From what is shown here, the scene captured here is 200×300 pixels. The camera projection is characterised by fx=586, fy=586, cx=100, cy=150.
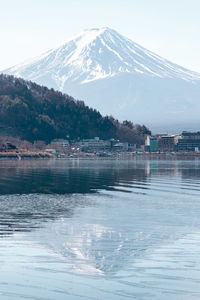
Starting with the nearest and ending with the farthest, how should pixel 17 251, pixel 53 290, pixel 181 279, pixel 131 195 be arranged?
pixel 53 290, pixel 181 279, pixel 17 251, pixel 131 195

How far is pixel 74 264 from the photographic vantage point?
20.8m

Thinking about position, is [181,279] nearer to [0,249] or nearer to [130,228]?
[0,249]

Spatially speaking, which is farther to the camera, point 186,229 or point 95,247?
point 186,229

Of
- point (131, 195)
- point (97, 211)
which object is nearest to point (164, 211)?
point (97, 211)

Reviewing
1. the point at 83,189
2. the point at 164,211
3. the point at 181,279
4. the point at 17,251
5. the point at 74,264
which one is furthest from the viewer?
the point at 83,189

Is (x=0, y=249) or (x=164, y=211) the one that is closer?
(x=0, y=249)

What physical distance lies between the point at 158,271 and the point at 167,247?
4.20 m

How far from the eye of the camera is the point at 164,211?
3734 cm

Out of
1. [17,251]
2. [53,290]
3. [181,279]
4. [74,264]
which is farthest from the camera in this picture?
[17,251]

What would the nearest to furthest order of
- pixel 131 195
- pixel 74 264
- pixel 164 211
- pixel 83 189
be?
pixel 74 264, pixel 164 211, pixel 131 195, pixel 83 189

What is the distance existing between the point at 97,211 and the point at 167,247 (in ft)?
46.0

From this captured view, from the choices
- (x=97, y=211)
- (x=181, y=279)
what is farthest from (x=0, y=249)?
(x=97, y=211)

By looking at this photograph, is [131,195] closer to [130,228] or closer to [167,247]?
[130,228]

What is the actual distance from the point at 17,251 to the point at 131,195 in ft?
88.8
